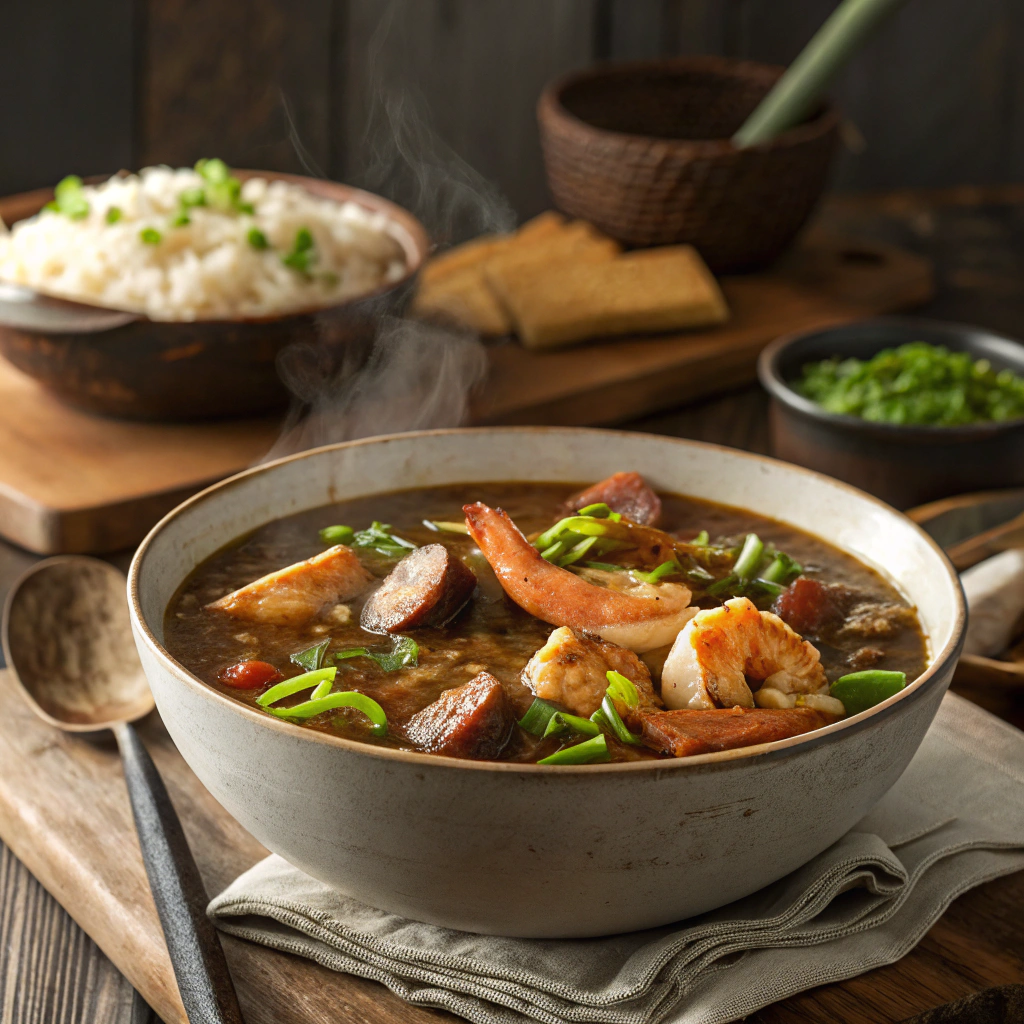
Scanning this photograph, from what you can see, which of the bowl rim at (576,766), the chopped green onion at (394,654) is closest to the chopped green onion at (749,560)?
the bowl rim at (576,766)

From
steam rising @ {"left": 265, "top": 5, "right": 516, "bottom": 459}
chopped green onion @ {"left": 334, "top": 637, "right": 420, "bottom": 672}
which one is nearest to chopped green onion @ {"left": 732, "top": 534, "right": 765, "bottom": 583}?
chopped green onion @ {"left": 334, "top": 637, "right": 420, "bottom": 672}

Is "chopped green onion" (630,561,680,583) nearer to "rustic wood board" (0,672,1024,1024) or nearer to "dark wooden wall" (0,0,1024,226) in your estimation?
"rustic wood board" (0,672,1024,1024)

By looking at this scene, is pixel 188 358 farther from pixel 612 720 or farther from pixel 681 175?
pixel 612 720

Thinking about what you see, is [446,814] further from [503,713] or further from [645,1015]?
[645,1015]

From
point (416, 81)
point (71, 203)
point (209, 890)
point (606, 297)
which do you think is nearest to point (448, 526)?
point (209, 890)

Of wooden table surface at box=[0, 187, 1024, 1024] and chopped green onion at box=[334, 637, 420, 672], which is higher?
chopped green onion at box=[334, 637, 420, 672]

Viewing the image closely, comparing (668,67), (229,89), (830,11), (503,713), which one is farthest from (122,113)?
(503,713)
